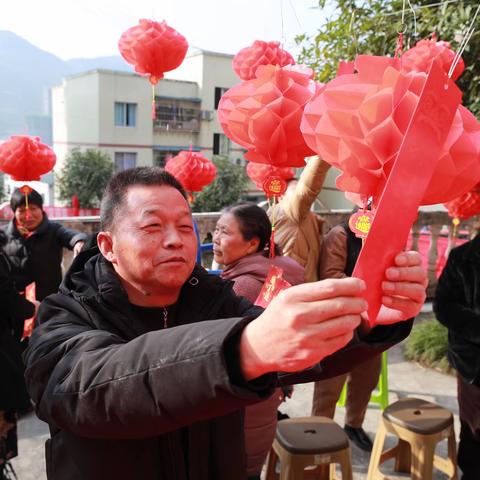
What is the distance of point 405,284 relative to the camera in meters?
0.88

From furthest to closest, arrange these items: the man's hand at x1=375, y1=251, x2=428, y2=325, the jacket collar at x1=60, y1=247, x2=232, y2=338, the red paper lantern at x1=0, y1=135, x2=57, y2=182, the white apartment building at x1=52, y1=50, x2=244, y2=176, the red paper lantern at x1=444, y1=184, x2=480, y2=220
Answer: the white apartment building at x1=52, y1=50, x2=244, y2=176, the red paper lantern at x1=444, y1=184, x2=480, y2=220, the red paper lantern at x1=0, y1=135, x2=57, y2=182, the jacket collar at x1=60, y1=247, x2=232, y2=338, the man's hand at x1=375, y1=251, x2=428, y2=325

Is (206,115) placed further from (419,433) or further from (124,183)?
(124,183)

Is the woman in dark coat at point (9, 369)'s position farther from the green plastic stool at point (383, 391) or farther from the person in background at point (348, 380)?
the green plastic stool at point (383, 391)

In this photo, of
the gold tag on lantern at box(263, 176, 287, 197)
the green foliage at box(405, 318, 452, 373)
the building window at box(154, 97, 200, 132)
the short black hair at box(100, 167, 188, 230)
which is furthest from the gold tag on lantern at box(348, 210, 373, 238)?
the building window at box(154, 97, 200, 132)

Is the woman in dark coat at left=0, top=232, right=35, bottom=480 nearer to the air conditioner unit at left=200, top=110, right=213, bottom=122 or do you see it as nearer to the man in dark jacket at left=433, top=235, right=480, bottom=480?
the man in dark jacket at left=433, top=235, right=480, bottom=480

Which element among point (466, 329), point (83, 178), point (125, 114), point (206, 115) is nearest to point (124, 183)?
point (466, 329)

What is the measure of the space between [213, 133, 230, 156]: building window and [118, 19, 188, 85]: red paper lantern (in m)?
22.8

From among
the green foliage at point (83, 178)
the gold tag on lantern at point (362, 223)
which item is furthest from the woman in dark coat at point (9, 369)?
the green foliage at point (83, 178)

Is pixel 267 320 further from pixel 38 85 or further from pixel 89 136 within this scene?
pixel 38 85

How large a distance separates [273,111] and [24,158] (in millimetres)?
2631

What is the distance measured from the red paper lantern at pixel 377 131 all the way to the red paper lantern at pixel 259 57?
6.08 feet

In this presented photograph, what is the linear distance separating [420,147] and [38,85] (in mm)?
173709

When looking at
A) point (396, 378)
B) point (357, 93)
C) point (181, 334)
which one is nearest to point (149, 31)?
point (357, 93)

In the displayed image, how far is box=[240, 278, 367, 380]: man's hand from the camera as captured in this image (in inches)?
26.7
